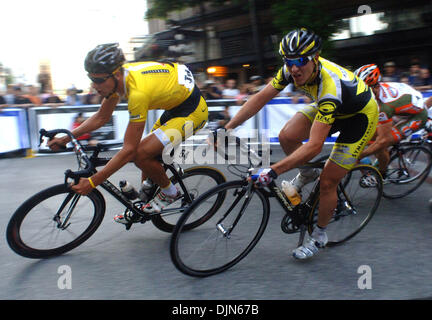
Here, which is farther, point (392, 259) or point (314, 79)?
point (392, 259)

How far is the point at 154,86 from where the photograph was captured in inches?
128

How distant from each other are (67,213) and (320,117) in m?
2.37

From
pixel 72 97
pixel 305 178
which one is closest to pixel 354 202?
pixel 305 178

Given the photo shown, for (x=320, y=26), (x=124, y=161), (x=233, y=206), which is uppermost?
(x=320, y=26)

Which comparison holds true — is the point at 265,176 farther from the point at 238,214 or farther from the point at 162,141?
the point at 162,141

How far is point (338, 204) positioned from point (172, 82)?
1963 millimetres

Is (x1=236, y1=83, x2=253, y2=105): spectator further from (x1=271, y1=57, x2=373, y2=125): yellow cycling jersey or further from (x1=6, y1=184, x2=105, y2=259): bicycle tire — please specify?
(x1=6, y1=184, x2=105, y2=259): bicycle tire

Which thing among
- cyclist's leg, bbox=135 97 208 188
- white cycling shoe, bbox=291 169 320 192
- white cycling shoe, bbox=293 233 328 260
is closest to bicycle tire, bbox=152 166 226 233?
cyclist's leg, bbox=135 97 208 188

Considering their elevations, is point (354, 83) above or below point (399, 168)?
above

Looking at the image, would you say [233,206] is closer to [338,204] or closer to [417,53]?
[338,204]

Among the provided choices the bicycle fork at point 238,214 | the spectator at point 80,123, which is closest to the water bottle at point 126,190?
the bicycle fork at point 238,214

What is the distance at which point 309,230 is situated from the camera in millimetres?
3459

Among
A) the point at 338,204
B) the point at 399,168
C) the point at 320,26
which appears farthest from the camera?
the point at 320,26
